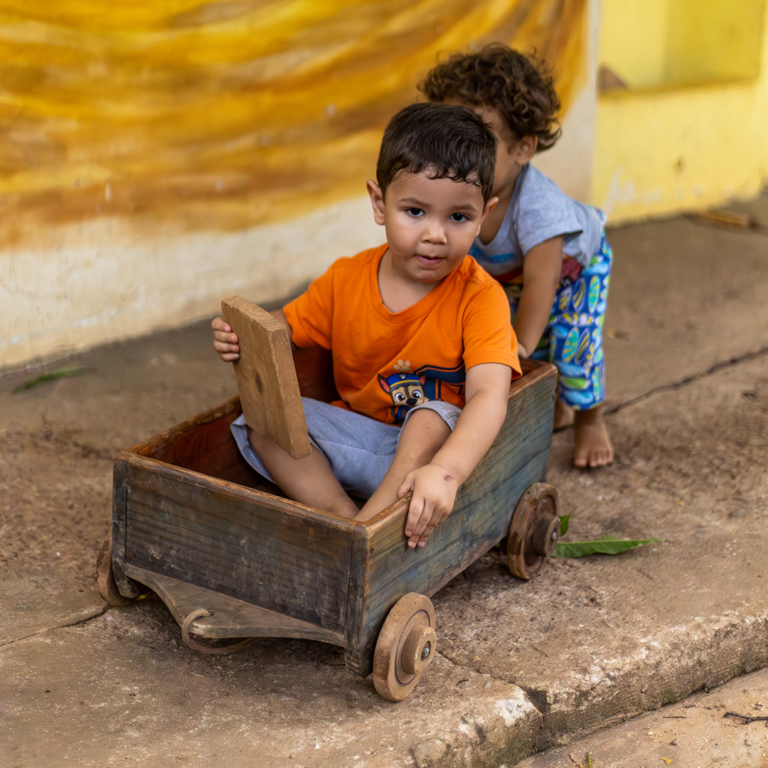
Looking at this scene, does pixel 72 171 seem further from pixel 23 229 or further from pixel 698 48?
pixel 698 48

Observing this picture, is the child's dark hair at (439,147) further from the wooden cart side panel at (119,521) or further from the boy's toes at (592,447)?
the boy's toes at (592,447)

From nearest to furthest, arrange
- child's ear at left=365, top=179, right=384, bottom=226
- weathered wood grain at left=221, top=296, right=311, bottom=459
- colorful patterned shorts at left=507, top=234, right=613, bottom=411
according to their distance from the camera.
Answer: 1. weathered wood grain at left=221, top=296, right=311, bottom=459
2. child's ear at left=365, top=179, right=384, bottom=226
3. colorful patterned shorts at left=507, top=234, right=613, bottom=411

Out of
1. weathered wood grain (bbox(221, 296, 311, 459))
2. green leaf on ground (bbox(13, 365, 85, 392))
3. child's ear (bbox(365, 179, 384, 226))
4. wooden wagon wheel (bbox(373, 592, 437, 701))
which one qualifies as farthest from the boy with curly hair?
green leaf on ground (bbox(13, 365, 85, 392))

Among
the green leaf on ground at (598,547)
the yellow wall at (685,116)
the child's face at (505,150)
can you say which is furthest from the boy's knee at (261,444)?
the yellow wall at (685,116)

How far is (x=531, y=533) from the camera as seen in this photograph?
91.7 inches

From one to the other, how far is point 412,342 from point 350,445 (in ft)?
0.94

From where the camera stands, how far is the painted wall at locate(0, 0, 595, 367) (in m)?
3.22

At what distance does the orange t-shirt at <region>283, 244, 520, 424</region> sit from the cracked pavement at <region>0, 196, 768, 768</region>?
1.65 ft

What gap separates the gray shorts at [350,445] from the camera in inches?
89.0

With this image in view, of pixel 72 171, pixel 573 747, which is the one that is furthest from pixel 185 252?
pixel 573 747

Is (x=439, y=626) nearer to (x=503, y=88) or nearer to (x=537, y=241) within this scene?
(x=537, y=241)

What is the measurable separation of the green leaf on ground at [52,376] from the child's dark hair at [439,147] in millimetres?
1670

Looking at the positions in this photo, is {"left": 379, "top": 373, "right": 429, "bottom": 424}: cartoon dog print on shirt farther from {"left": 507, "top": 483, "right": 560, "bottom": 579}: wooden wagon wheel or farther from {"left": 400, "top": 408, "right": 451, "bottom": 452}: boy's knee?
{"left": 507, "top": 483, "right": 560, "bottom": 579}: wooden wagon wheel

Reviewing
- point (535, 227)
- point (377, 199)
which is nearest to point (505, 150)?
point (535, 227)
